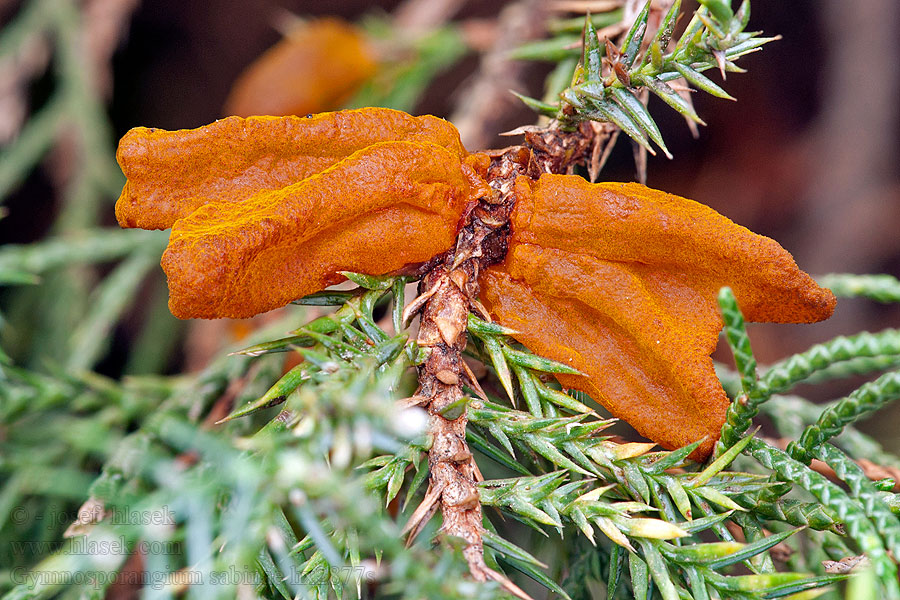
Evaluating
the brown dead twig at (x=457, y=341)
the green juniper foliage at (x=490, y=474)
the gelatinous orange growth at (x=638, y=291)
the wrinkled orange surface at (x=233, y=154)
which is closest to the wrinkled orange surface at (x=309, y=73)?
the green juniper foliage at (x=490, y=474)

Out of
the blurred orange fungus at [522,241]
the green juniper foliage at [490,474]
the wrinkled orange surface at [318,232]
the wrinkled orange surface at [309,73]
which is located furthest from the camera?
the wrinkled orange surface at [309,73]

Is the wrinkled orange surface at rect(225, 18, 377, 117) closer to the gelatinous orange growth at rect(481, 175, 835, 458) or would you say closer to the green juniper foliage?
the green juniper foliage

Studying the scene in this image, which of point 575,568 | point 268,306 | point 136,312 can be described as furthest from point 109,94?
point 575,568

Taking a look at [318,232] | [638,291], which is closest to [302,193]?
[318,232]

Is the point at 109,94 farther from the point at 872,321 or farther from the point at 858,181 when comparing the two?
the point at 872,321

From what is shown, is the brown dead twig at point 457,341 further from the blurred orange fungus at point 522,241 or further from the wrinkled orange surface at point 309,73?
the wrinkled orange surface at point 309,73

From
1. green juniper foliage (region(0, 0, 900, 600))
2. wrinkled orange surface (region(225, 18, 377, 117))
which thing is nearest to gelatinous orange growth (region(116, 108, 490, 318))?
green juniper foliage (region(0, 0, 900, 600))
